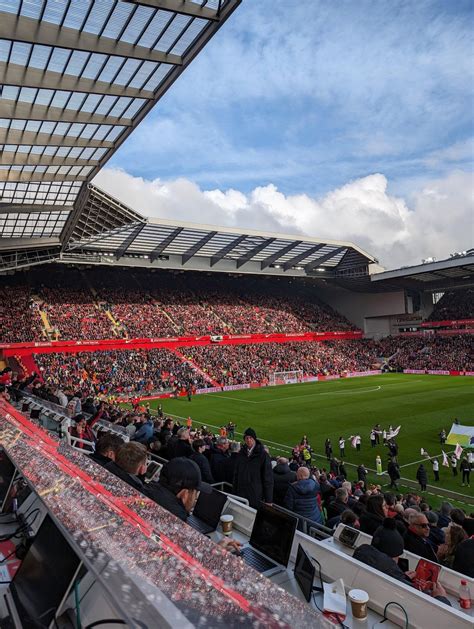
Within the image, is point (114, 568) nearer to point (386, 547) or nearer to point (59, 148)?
point (386, 547)

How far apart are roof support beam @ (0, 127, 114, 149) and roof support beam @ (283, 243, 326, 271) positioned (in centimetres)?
3637

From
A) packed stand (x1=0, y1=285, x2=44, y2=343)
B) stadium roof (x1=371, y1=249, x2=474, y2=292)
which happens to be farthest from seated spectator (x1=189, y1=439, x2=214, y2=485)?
stadium roof (x1=371, y1=249, x2=474, y2=292)

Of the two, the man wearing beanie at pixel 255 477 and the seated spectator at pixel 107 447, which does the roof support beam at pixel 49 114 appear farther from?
the man wearing beanie at pixel 255 477

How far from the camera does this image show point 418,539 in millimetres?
5531

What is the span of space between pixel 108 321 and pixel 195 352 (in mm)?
9884

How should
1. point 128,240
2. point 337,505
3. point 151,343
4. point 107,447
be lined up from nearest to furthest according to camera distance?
point 107,447, point 337,505, point 128,240, point 151,343

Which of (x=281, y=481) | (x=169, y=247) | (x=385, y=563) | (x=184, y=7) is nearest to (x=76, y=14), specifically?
(x=184, y=7)

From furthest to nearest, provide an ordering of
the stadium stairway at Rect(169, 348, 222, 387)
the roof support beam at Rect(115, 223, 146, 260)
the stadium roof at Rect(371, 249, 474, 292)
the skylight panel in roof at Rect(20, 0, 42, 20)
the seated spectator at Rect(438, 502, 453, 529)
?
the stadium roof at Rect(371, 249, 474, 292) → the stadium stairway at Rect(169, 348, 222, 387) → the roof support beam at Rect(115, 223, 146, 260) → the skylight panel in roof at Rect(20, 0, 42, 20) → the seated spectator at Rect(438, 502, 453, 529)

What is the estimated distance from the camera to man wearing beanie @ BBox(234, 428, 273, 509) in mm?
6539

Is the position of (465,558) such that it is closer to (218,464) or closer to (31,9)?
(218,464)

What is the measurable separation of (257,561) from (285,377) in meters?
44.4

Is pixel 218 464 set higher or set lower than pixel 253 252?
lower

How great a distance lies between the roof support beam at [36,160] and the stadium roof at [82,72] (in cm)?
4

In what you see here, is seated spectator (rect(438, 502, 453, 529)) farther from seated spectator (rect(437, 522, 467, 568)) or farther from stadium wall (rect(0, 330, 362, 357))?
stadium wall (rect(0, 330, 362, 357))
